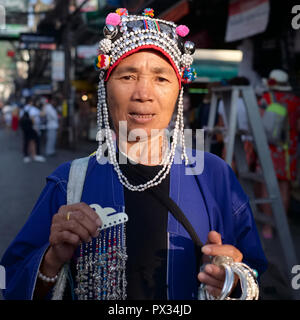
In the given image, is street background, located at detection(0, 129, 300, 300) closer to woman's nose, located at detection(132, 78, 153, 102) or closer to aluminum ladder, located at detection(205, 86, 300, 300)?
aluminum ladder, located at detection(205, 86, 300, 300)

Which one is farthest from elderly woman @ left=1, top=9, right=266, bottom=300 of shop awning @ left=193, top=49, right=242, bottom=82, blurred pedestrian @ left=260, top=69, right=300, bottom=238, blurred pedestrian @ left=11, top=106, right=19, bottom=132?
blurred pedestrian @ left=11, top=106, right=19, bottom=132

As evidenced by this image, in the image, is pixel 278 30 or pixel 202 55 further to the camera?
pixel 202 55

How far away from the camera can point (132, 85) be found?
5.44ft

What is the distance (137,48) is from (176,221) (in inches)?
27.4

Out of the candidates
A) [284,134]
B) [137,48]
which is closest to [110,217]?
[137,48]

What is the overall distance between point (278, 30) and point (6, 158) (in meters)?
10.5

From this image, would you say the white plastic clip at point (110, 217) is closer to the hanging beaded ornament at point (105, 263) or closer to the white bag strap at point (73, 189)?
the hanging beaded ornament at point (105, 263)

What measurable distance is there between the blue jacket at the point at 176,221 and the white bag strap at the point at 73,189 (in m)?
0.02

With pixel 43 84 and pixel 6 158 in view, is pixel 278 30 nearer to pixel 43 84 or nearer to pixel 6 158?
pixel 6 158

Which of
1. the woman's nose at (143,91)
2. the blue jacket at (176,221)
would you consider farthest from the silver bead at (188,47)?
the blue jacket at (176,221)

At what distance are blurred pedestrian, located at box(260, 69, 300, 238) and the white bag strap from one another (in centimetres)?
372

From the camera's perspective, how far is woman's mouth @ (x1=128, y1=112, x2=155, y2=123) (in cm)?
167

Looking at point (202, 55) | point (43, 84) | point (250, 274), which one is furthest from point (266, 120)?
point (43, 84)

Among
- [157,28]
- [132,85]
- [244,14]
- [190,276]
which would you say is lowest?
[190,276]
